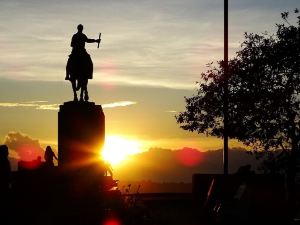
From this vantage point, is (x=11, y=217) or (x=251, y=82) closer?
(x=11, y=217)

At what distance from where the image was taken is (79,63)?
26.5 meters

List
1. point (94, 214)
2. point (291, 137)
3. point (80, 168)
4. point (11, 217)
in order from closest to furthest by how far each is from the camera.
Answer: point (11, 217), point (94, 214), point (80, 168), point (291, 137)


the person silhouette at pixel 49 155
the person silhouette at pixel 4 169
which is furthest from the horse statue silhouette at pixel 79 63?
the person silhouette at pixel 4 169

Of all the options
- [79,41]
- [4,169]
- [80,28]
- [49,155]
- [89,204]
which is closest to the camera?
[4,169]

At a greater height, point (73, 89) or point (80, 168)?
point (73, 89)

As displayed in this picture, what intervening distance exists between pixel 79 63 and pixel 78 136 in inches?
109

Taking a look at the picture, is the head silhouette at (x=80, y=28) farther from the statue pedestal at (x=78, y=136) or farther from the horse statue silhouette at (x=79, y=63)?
the statue pedestal at (x=78, y=136)

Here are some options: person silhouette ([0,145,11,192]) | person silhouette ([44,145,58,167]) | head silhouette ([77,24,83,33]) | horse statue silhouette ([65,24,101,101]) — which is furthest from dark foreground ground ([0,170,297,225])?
head silhouette ([77,24,83,33])

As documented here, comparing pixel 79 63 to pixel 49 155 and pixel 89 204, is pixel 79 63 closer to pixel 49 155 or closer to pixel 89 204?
pixel 49 155

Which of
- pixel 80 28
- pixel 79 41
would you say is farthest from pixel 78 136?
pixel 80 28

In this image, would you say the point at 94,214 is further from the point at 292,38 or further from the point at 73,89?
the point at 292,38

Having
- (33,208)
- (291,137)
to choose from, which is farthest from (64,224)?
(291,137)

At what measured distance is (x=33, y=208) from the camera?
800 inches

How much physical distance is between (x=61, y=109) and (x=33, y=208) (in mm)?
6577
